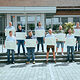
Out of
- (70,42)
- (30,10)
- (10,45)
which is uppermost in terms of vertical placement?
(30,10)

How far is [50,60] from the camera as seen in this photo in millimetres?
11523

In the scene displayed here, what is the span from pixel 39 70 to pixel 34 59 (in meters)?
1.92

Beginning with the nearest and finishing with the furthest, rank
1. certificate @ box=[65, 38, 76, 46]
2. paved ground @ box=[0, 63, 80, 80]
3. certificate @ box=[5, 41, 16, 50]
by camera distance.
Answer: paved ground @ box=[0, 63, 80, 80]
certificate @ box=[5, 41, 16, 50]
certificate @ box=[65, 38, 76, 46]

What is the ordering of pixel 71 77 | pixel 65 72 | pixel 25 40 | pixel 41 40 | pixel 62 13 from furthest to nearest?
pixel 62 13 < pixel 41 40 < pixel 25 40 < pixel 65 72 < pixel 71 77

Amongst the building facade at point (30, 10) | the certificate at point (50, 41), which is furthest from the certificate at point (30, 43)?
the building facade at point (30, 10)

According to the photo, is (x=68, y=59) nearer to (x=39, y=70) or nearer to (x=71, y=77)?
(x=39, y=70)

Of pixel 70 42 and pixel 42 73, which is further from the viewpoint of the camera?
pixel 70 42

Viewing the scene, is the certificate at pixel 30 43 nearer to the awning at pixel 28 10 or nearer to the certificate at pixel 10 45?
the certificate at pixel 10 45

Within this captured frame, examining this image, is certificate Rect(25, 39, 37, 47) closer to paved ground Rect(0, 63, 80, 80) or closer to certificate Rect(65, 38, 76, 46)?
paved ground Rect(0, 63, 80, 80)

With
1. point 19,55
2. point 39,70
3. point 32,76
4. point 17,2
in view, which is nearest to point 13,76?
point 32,76

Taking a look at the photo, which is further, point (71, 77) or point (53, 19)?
point (53, 19)

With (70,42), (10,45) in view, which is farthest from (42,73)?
(70,42)

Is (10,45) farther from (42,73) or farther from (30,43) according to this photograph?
(42,73)

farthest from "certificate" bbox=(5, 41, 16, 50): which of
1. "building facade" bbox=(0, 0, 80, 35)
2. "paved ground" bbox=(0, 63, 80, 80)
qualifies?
"building facade" bbox=(0, 0, 80, 35)
